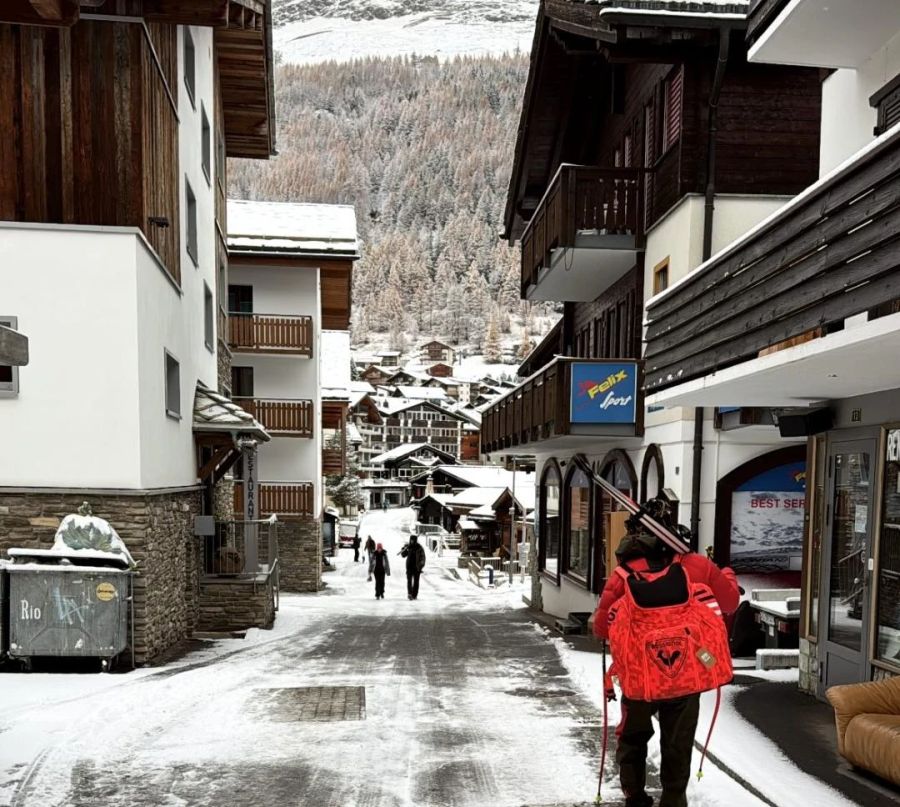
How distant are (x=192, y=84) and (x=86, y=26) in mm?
4331

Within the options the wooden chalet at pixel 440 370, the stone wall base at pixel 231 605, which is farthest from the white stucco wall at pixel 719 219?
the wooden chalet at pixel 440 370

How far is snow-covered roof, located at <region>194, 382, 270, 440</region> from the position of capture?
45.3 ft

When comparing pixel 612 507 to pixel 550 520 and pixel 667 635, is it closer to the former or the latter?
pixel 550 520

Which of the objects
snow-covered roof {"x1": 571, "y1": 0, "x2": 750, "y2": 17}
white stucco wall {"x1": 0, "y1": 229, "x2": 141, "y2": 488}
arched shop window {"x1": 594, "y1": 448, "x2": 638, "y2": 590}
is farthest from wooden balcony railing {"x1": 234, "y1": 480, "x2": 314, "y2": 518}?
snow-covered roof {"x1": 571, "y1": 0, "x2": 750, "y2": 17}

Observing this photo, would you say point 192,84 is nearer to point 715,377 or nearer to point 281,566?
point 715,377

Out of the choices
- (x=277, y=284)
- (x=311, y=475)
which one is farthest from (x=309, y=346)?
(x=311, y=475)

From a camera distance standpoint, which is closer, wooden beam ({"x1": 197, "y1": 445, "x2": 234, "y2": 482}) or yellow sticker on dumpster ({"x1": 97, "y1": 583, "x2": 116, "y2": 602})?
yellow sticker on dumpster ({"x1": 97, "y1": 583, "x2": 116, "y2": 602})

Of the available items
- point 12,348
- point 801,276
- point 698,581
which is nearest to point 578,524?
point 801,276

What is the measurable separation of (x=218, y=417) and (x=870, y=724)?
436 inches

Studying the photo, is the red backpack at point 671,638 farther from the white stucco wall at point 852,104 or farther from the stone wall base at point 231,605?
the stone wall base at point 231,605

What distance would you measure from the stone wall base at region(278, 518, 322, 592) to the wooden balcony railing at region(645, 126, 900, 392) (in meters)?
18.9

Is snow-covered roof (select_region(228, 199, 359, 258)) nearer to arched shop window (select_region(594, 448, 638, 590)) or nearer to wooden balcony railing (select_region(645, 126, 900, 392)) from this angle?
arched shop window (select_region(594, 448, 638, 590))

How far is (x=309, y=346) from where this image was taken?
82.5 ft

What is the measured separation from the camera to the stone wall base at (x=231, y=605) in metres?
13.9
